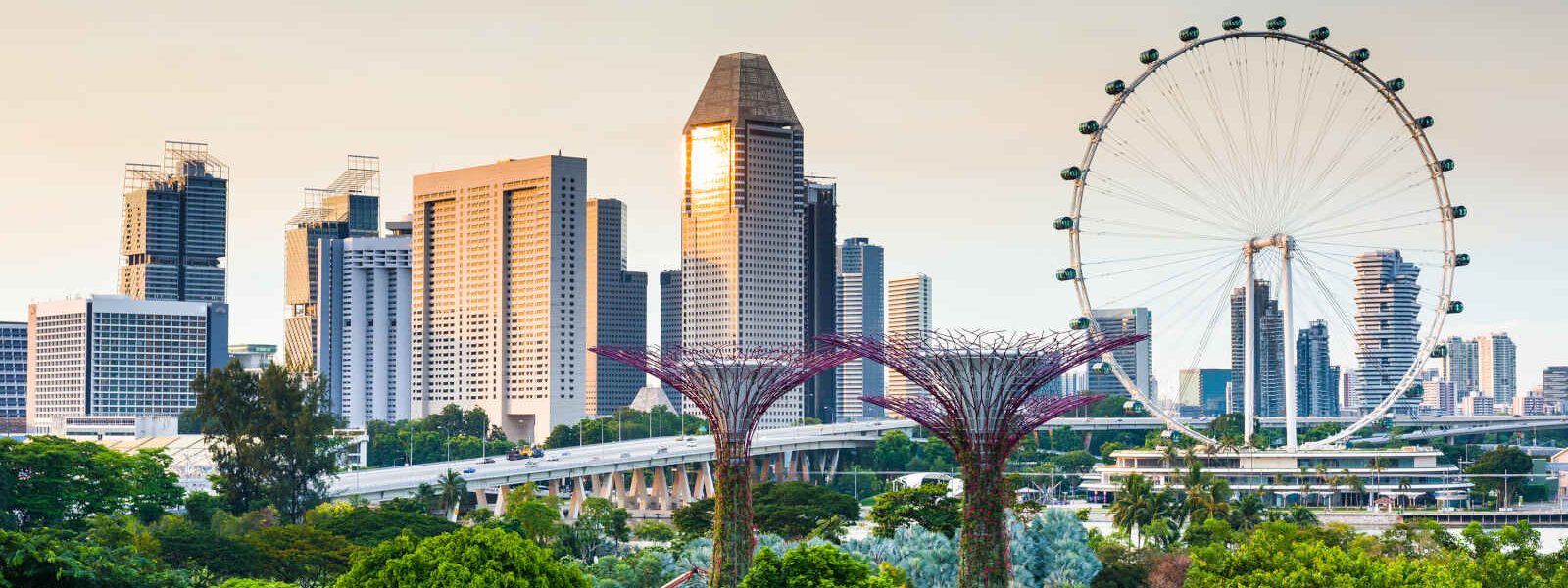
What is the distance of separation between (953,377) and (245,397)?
2100 inches

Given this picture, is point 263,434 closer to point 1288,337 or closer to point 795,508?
point 795,508

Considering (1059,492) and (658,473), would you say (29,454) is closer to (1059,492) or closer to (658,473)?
(658,473)

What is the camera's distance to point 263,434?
10650cm

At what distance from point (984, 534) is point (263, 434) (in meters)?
53.9

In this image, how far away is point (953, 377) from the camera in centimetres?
6744

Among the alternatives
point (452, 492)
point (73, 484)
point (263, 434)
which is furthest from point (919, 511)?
point (73, 484)

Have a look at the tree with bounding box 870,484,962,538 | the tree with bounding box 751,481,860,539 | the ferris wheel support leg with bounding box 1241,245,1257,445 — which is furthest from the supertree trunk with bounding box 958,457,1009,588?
the ferris wheel support leg with bounding box 1241,245,1257,445

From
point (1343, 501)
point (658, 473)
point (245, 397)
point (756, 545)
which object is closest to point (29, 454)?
Answer: point (245, 397)

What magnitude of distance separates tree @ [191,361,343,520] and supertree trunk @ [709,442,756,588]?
4151 centimetres

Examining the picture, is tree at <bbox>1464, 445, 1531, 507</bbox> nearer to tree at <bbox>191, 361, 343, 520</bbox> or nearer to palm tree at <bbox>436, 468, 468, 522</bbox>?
palm tree at <bbox>436, 468, 468, 522</bbox>

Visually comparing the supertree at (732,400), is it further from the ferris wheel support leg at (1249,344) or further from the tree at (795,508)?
the ferris wheel support leg at (1249,344)

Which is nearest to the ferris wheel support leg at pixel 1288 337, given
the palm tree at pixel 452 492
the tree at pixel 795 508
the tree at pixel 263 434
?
the tree at pixel 795 508

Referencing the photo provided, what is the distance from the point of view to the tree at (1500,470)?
163 metres

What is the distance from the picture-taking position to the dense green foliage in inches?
3462
